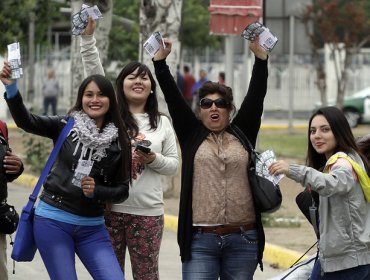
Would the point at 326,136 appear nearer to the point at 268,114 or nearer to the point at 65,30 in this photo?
the point at 268,114

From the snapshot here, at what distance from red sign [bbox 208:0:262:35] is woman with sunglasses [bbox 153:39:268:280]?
6750 millimetres

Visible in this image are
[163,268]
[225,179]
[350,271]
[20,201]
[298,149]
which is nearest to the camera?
[350,271]

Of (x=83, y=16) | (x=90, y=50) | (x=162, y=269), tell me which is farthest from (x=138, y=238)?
(x=162, y=269)

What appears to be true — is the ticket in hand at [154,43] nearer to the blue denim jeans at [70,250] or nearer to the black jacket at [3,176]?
the black jacket at [3,176]

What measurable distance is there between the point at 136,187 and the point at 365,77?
36.3m

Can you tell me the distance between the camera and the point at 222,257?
7.11m

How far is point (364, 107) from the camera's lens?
37031 mm

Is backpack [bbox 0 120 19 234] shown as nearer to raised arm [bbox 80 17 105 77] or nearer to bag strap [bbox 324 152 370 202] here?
raised arm [bbox 80 17 105 77]

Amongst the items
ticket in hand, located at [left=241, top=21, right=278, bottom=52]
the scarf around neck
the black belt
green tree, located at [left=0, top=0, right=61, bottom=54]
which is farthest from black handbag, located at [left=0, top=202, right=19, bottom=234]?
green tree, located at [left=0, top=0, right=61, bottom=54]

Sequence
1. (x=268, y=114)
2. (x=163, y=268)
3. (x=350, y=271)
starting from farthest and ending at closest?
(x=268, y=114) → (x=163, y=268) → (x=350, y=271)

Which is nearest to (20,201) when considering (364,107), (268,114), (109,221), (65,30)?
(109,221)

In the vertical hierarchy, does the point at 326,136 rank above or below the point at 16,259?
above

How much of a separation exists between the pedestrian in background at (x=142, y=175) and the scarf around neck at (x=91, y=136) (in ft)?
1.00

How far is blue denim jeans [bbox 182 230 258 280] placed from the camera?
23.0 feet
